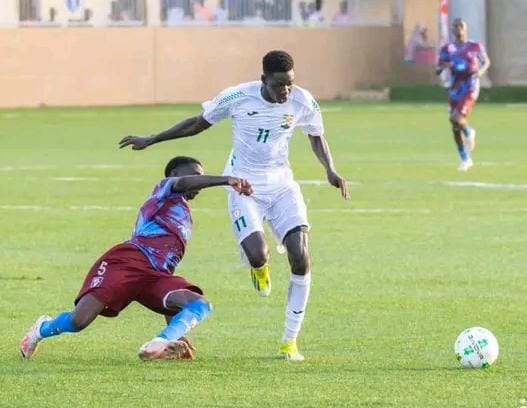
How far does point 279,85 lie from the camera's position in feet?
38.3

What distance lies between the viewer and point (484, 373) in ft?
35.2

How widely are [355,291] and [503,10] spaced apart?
134 feet

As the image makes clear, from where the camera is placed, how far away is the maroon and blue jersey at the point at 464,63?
100ft

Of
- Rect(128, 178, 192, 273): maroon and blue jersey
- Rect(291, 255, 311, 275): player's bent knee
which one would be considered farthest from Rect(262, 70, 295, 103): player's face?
Rect(291, 255, 311, 275): player's bent knee

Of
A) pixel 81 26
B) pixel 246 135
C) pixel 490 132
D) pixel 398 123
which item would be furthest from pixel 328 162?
pixel 81 26

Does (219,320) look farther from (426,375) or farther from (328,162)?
(426,375)

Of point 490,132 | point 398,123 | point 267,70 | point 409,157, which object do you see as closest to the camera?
point 267,70

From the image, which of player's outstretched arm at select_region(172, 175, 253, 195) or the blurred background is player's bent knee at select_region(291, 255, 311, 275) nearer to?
player's outstretched arm at select_region(172, 175, 253, 195)

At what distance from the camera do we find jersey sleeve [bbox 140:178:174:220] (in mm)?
11328

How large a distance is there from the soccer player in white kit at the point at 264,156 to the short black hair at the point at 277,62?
0.76ft

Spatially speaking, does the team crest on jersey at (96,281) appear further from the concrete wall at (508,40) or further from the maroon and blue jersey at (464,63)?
the concrete wall at (508,40)

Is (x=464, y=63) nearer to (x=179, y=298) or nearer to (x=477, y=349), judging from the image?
(x=179, y=298)

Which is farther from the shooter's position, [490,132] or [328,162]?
[490,132]

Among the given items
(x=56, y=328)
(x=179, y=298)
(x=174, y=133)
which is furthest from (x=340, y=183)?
(x=56, y=328)
